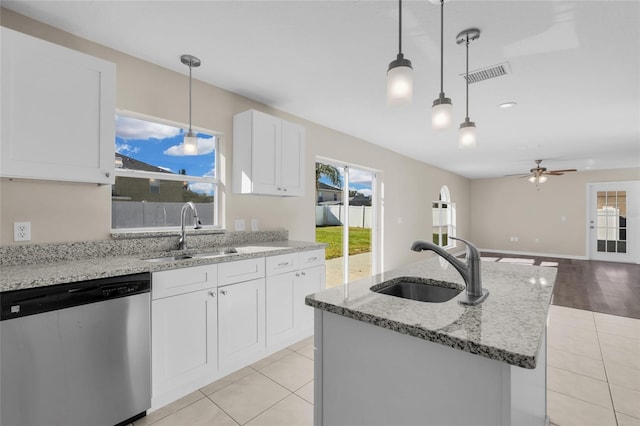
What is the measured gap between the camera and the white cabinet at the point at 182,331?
1918 mm

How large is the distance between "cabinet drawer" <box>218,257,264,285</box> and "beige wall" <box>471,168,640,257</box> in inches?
364

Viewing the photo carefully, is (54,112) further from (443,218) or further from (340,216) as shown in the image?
(443,218)

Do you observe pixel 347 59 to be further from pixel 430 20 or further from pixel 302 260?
pixel 302 260

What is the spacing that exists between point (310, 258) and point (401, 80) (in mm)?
2011

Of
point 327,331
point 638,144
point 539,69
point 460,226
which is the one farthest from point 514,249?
point 327,331

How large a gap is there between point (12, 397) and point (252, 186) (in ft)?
6.50

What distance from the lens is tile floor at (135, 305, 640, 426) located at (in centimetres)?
191

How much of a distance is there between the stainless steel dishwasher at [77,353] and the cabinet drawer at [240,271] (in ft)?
1.71

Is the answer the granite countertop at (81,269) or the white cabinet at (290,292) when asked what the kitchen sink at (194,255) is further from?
the white cabinet at (290,292)

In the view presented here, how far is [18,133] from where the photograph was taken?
1.67 metres

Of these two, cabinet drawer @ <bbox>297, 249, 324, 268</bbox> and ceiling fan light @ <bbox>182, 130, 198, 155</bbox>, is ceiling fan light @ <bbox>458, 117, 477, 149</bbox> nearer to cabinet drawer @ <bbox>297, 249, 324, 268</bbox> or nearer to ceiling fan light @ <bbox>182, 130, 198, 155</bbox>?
cabinet drawer @ <bbox>297, 249, 324, 268</bbox>

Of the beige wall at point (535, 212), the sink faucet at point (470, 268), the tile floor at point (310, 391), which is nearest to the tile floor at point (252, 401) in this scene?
the tile floor at point (310, 391)

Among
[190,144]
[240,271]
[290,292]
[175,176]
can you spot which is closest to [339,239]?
[290,292]

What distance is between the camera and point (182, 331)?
202 cm
